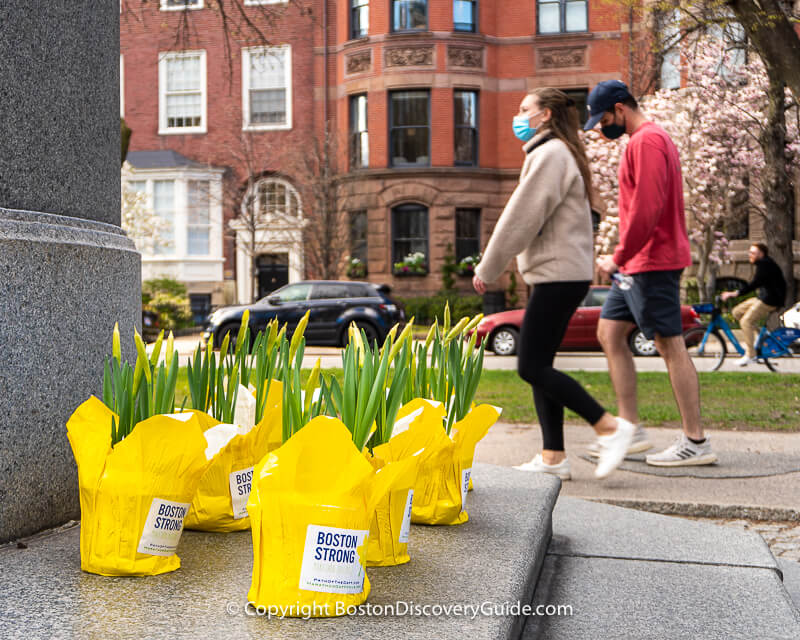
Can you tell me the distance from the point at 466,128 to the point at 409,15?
3981 millimetres

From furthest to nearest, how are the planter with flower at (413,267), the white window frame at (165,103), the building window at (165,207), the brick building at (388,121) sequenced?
the white window frame at (165,103), the building window at (165,207), the brick building at (388,121), the planter with flower at (413,267)

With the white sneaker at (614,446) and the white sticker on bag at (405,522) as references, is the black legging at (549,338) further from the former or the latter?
the white sticker on bag at (405,522)

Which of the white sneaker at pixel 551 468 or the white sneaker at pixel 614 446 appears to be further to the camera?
the white sneaker at pixel 551 468

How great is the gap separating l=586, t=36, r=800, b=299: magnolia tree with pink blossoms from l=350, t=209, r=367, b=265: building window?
24.8 feet

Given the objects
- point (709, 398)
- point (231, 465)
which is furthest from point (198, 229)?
point (231, 465)

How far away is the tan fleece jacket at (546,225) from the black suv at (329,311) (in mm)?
14865

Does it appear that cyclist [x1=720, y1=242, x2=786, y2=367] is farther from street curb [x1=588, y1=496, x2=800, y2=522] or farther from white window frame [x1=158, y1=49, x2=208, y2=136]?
white window frame [x1=158, y1=49, x2=208, y2=136]

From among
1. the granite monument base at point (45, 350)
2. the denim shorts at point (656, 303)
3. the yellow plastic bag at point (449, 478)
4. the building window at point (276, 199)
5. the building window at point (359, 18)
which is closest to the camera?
the granite monument base at point (45, 350)

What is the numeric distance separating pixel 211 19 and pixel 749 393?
2629cm

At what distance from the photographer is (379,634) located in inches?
74.5

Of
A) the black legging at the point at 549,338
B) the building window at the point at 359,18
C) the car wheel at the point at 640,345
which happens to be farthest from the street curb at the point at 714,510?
the building window at the point at 359,18

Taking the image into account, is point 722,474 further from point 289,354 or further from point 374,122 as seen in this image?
point 374,122

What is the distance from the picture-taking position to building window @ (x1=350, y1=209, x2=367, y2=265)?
29.4 m

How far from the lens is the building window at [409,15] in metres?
28.8
